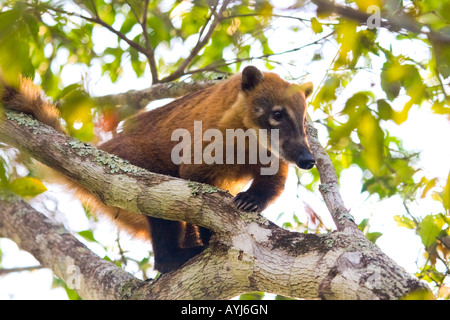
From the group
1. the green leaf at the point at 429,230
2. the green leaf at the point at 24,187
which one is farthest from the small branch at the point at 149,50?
the green leaf at the point at 429,230

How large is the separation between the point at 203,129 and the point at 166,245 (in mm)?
1240

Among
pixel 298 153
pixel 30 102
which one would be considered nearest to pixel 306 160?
pixel 298 153

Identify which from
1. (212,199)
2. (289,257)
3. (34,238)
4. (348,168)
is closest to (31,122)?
(34,238)

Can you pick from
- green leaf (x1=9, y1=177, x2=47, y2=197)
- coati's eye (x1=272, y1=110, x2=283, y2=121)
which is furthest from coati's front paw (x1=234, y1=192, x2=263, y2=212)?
green leaf (x1=9, y1=177, x2=47, y2=197)

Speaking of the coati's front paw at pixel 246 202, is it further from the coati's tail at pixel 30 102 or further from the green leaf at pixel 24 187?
the coati's tail at pixel 30 102

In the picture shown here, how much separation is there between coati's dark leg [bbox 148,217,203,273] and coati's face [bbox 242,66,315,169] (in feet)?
4.23

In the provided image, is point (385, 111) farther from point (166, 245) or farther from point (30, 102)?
point (30, 102)

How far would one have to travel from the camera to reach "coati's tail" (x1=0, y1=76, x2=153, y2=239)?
4.27 metres

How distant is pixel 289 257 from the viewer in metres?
2.94

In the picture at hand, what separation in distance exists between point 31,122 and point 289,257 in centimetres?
262

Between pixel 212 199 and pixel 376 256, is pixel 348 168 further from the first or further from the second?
pixel 376 256

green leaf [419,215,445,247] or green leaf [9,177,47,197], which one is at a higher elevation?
green leaf [9,177,47,197]

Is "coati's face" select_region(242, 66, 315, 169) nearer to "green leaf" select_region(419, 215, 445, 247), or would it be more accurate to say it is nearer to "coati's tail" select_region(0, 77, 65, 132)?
"green leaf" select_region(419, 215, 445, 247)

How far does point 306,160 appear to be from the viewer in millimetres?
4191
